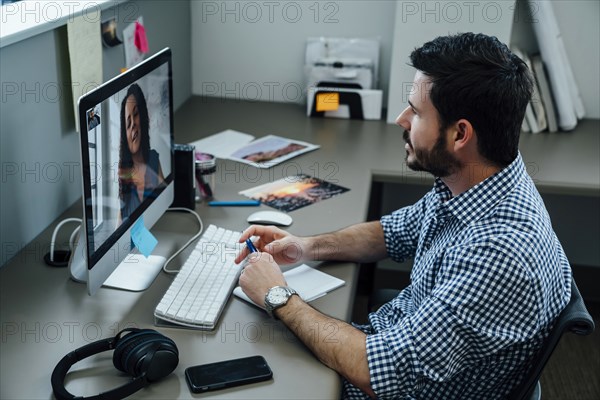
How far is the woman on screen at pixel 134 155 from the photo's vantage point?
142cm

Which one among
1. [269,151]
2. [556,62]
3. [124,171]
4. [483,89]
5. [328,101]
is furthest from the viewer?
[328,101]

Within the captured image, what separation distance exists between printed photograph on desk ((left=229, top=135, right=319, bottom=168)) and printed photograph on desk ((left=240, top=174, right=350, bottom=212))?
148 mm

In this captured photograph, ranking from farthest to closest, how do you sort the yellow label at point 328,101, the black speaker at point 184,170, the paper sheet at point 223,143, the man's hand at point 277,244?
1. the yellow label at point 328,101
2. the paper sheet at point 223,143
3. the black speaker at point 184,170
4. the man's hand at point 277,244

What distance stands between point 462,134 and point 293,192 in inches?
27.7

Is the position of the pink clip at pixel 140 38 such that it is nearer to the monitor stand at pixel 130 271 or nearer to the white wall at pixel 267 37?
the white wall at pixel 267 37

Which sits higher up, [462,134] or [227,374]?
[462,134]

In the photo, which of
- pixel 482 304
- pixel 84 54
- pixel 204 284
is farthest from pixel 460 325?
pixel 84 54

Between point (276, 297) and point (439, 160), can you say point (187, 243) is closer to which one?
point (276, 297)

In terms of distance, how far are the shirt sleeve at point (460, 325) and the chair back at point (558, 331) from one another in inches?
1.7

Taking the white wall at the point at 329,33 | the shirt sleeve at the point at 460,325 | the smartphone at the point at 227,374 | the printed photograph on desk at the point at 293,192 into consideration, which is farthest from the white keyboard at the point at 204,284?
the white wall at the point at 329,33

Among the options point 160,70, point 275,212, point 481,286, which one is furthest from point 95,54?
point 481,286

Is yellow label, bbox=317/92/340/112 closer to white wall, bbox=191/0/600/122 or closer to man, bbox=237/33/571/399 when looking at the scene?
white wall, bbox=191/0/600/122

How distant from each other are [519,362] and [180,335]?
623mm

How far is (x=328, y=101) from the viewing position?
2.58 meters
